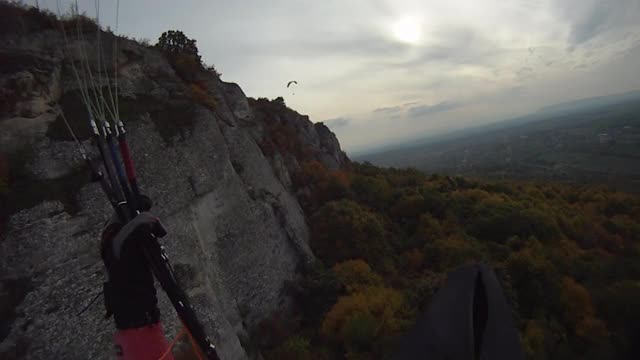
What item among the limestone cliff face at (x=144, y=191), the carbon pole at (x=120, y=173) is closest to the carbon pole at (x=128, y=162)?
the carbon pole at (x=120, y=173)

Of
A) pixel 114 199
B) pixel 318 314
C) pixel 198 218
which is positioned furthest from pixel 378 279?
pixel 114 199

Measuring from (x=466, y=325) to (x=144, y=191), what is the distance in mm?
17590

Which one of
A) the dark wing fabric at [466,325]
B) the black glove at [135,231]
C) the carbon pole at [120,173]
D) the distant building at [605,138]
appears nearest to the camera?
the dark wing fabric at [466,325]

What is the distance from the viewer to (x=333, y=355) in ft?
76.8

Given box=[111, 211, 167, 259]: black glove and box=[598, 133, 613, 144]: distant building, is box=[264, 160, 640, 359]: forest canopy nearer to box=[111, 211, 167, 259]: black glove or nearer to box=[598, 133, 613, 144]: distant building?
box=[111, 211, 167, 259]: black glove

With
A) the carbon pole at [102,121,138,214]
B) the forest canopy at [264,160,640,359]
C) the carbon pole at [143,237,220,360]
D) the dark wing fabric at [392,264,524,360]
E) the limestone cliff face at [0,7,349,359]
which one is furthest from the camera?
the forest canopy at [264,160,640,359]

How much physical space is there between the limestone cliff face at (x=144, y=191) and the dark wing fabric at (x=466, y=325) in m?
8.88

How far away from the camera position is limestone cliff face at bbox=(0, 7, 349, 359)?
41.7ft

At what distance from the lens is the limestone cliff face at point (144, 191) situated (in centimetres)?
1270

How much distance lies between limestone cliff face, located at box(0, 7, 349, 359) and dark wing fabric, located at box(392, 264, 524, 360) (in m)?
8.88

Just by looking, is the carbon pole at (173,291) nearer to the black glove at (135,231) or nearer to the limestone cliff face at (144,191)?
the black glove at (135,231)

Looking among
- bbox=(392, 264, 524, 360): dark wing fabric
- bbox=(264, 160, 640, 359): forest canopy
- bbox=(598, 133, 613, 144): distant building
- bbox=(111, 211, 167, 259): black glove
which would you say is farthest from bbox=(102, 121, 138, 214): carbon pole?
bbox=(598, 133, 613, 144): distant building

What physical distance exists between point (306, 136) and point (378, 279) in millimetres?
25704

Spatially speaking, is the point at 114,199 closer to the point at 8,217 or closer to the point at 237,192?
the point at 8,217
